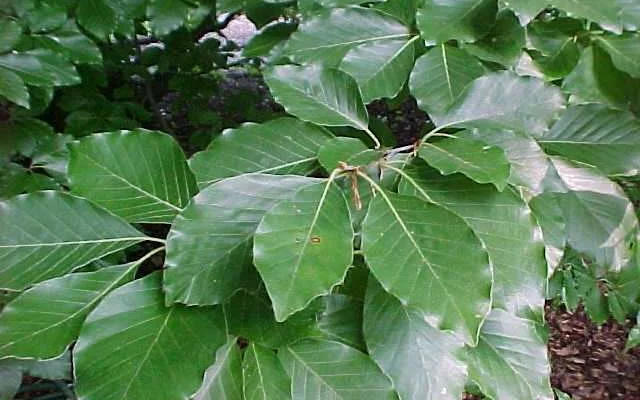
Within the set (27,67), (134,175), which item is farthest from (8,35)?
(134,175)

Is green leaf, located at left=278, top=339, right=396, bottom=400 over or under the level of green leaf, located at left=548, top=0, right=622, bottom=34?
under

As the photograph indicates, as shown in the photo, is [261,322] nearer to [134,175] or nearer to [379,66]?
[134,175]

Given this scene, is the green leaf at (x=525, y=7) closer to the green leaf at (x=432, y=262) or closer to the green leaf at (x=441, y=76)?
the green leaf at (x=441, y=76)

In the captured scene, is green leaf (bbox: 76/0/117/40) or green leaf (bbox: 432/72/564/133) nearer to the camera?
green leaf (bbox: 432/72/564/133)

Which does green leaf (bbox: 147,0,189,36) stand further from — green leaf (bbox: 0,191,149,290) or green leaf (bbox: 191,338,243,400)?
green leaf (bbox: 191,338,243,400)

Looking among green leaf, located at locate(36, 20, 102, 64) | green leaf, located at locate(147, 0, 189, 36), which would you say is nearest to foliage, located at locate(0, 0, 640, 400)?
green leaf, located at locate(147, 0, 189, 36)

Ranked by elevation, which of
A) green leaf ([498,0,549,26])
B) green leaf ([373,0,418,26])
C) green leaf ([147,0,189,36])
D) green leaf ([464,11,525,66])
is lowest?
green leaf ([464,11,525,66])

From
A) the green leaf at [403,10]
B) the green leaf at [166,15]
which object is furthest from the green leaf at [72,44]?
the green leaf at [403,10]

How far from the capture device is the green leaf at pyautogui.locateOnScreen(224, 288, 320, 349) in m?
0.64

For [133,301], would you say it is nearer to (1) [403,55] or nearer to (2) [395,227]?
(2) [395,227]

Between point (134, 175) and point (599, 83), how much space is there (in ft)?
2.26

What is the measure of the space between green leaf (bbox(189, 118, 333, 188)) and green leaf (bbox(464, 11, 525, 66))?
298mm

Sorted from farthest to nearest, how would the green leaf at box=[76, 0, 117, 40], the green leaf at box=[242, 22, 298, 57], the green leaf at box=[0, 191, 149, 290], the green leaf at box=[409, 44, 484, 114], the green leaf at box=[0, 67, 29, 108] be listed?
the green leaf at box=[76, 0, 117, 40]
the green leaf at box=[0, 67, 29, 108]
the green leaf at box=[242, 22, 298, 57]
the green leaf at box=[409, 44, 484, 114]
the green leaf at box=[0, 191, 149, 290]

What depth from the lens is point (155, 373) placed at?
567 millimetres
